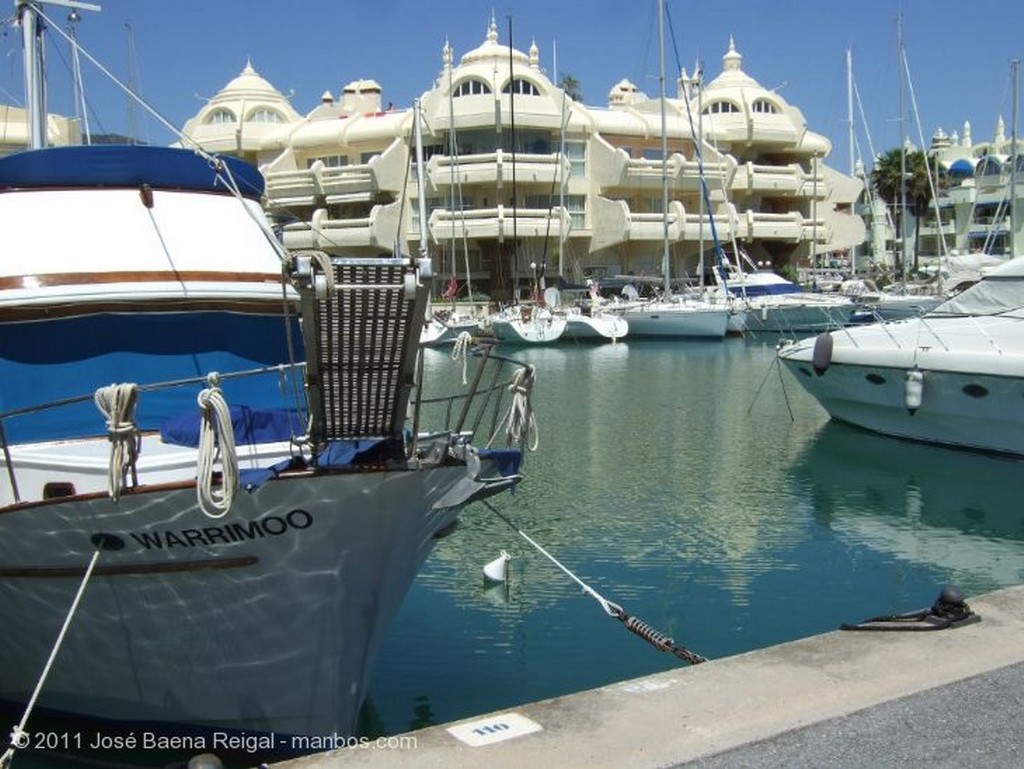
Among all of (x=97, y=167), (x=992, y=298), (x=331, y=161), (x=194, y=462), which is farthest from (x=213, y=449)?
(x=331, y=161)

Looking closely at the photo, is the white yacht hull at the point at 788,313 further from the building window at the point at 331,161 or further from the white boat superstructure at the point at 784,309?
the building window at the point at 331,161

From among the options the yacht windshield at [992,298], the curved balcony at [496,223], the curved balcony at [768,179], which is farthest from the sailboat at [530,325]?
the yacht windshield at [992,298]

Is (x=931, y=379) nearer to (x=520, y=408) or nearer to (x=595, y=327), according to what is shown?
(x=520, y=408)

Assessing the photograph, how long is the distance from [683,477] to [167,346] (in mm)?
10410

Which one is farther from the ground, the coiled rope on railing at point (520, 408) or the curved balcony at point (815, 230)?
the curved balcony at point (815, 230)

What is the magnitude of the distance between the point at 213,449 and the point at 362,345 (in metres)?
1.04

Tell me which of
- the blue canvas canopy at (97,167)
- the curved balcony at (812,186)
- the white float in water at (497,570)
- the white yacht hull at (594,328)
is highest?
the curved balcony at (812,186)

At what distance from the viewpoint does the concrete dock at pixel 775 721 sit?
5.43 meters

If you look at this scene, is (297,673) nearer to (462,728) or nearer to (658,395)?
(462,728)

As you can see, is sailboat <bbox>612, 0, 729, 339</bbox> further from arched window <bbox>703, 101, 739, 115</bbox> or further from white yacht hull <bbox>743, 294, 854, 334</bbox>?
arched window <bbox>703, 101, 739, 115</bbox>

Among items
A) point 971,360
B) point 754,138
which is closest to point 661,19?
point 754,138

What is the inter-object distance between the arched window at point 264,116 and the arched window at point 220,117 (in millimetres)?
1181

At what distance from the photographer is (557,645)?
10.0 metres

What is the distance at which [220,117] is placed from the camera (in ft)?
206
